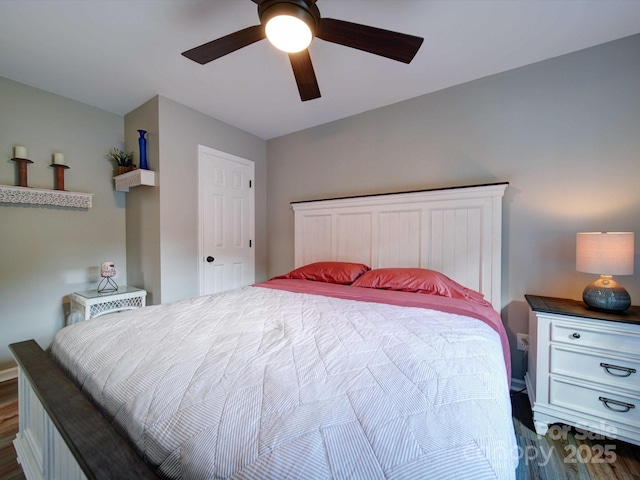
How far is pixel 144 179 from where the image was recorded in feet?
7.65

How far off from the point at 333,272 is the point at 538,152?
74.8 inches

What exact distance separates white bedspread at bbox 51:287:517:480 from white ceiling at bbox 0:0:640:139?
Answer: 1818mm

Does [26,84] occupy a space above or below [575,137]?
above

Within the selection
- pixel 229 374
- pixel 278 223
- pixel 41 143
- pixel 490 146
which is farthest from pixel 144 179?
pixel 490 146

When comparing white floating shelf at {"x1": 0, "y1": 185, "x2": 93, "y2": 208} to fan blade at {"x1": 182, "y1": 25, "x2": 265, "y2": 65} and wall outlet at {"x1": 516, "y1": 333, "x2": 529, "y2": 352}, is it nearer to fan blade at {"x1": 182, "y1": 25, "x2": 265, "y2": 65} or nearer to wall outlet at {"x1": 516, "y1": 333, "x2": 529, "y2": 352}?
fan blade at {"x1": 182, "y1": 25, "x2": 265, "y2": 65}

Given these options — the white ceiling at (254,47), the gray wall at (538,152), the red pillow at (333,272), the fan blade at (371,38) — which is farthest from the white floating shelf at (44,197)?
the gray wall at (538,152)

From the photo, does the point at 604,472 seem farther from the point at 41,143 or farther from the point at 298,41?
the point at 41,143

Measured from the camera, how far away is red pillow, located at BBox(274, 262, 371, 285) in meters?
2.33

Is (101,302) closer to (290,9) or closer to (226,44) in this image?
(226,44)

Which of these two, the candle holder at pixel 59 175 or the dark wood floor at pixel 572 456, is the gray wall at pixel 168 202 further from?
the dark wood floor at pixel 572 456

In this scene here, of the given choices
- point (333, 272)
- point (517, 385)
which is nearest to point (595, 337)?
point (517, 385)

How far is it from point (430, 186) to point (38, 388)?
2.71 meters

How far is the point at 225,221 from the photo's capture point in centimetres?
302

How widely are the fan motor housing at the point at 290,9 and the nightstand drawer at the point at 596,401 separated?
2.44m
